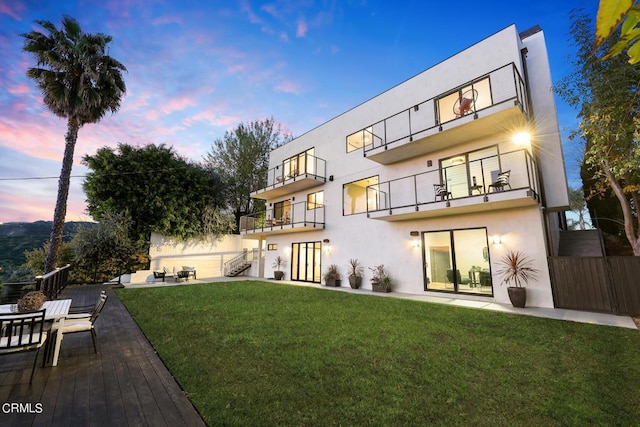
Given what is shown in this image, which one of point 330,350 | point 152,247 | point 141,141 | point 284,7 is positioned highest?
point 284,7

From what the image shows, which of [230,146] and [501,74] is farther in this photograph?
[230,146]

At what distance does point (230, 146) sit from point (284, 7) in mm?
12909

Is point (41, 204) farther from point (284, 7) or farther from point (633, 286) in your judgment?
point (633, 286)

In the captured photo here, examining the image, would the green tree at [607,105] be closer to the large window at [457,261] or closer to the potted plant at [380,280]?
the large window at [457,261]

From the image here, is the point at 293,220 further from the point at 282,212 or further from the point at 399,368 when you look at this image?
the point at 399,368

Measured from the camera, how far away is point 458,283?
9680 mm

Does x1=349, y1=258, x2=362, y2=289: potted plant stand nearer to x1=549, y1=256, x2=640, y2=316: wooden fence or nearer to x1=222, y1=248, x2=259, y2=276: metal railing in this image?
x1=549, y1=256, x2=640, y2=316: wooden fence

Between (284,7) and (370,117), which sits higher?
(284,7)

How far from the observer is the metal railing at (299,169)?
14.8 meters

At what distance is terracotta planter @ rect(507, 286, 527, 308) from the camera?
7887 mm

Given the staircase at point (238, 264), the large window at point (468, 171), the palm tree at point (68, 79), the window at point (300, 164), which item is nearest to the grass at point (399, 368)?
the large window at point (468, 171)

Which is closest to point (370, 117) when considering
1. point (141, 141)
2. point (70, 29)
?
point (70, 29)

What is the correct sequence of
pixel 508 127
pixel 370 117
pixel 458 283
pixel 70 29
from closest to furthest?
pixel 508 127
pixel 458 283
pixel 70 29
pixel 370 117

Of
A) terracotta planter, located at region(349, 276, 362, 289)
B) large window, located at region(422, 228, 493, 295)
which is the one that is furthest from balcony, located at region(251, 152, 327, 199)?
large window, located at region(422, 228, 493, 295)
